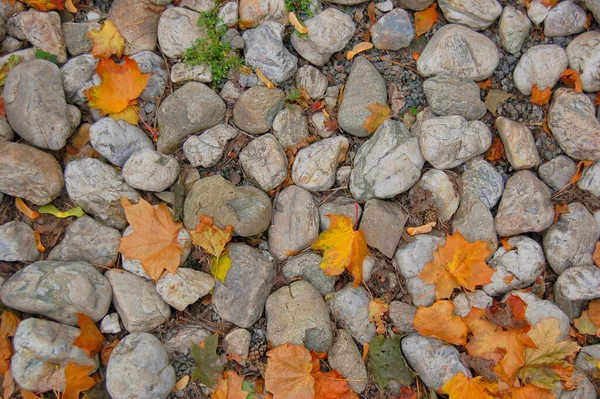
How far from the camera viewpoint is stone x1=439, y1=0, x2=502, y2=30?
3.38 meters

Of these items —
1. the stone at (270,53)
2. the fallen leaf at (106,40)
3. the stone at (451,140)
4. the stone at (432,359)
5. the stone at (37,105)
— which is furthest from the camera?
the fallen leaf at (106,40)

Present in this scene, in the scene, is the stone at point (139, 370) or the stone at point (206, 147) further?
the stone at point (206, 147)

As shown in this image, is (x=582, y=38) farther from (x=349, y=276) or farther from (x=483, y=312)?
(x=349, y=276)

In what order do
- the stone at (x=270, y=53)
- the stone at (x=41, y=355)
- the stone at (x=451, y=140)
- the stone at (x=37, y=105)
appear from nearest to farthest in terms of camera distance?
the stone at (x=41, y=355), the stone at (x=37, y=105), the stone at (x=451, y=140), the stone at (x=270, y=53)

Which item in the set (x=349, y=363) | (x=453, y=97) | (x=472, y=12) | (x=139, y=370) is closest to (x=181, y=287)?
(x=139, y=370)

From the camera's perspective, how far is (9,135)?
10.5ft

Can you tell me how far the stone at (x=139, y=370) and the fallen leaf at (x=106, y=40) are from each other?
200 cm

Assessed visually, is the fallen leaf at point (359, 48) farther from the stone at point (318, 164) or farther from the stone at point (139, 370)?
the stone at point (139, 370)

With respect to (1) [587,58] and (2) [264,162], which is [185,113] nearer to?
(2) [264,162]

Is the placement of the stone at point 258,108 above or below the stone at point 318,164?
above

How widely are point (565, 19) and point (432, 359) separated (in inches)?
102

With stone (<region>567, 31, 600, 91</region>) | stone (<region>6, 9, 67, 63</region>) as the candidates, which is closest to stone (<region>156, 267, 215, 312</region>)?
stone (<region>6, 9, 67, 63</region>)

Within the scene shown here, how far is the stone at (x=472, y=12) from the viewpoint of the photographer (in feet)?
11.1

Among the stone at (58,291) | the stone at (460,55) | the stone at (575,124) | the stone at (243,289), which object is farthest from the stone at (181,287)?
the stone at (575,124)
